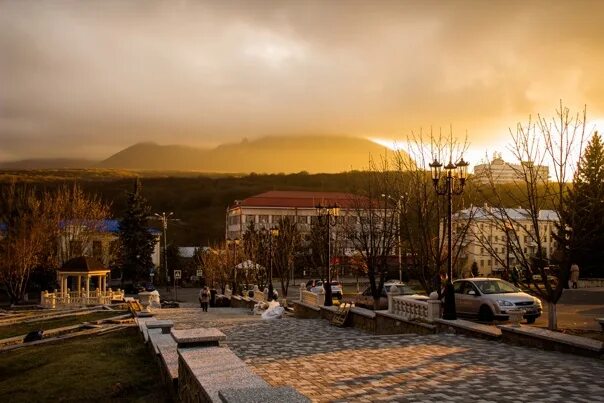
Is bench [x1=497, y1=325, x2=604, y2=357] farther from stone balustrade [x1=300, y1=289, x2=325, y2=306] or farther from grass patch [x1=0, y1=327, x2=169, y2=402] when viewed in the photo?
stone balustrade [x1=300, y1=289, x2=325, y2=306]

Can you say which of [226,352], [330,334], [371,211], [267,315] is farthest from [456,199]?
[226,352]

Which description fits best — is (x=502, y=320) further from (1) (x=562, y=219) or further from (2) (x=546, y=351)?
(2) (x=546, y=351)

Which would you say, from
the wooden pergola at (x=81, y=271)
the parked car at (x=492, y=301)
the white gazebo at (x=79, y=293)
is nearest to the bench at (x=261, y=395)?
the parked car at (x=492, y=301)

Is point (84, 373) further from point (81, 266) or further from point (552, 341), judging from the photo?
point (81, 266)

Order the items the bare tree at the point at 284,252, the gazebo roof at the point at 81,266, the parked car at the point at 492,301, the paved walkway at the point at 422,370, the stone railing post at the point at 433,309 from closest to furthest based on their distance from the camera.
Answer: the paved walkway at the point at 422,370, the stone railing post at the point at 433,309, the parked car at the point at 492,301, the gazebo roof at the point at 81,266, the bare tree at the point at 284,252

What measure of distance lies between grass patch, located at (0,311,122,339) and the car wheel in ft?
57.5

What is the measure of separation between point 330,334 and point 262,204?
87936mm

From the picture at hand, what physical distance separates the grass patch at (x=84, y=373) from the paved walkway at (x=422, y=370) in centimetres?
216

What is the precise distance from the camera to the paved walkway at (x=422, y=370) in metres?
8.48

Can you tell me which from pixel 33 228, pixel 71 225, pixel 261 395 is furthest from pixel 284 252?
pixel 261 395

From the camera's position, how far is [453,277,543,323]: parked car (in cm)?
1909

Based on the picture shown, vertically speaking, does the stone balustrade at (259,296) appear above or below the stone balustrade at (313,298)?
below

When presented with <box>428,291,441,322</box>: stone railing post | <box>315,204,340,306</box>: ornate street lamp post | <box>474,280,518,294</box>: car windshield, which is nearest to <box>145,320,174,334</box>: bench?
<box>428,291,441,322</box>: stone railing post

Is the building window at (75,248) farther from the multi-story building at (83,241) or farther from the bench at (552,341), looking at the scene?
the bench at (552,341)
